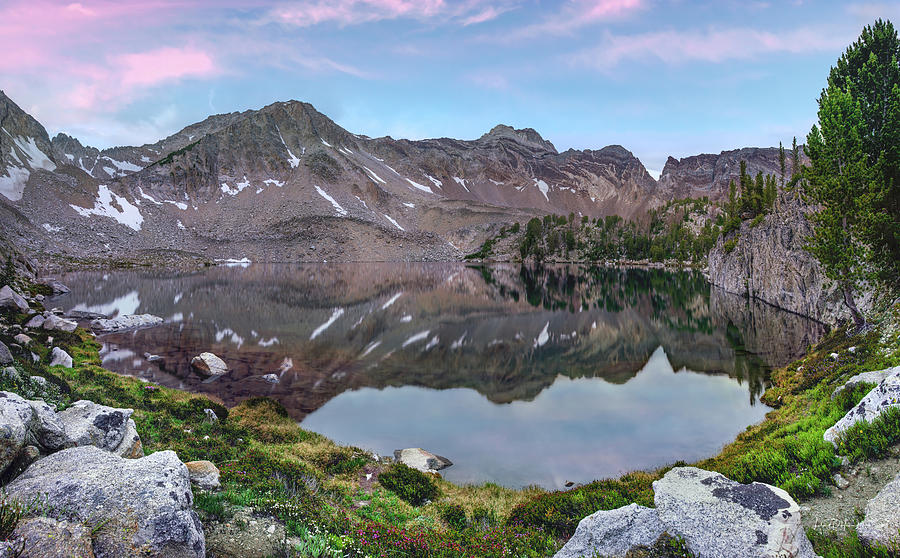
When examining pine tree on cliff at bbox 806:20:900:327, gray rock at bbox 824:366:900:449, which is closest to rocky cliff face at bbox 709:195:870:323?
pine tree on cliff at bbox 806:20:900:327

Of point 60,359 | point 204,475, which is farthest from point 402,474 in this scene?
point 60,359

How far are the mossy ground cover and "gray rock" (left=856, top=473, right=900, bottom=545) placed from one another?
280mm

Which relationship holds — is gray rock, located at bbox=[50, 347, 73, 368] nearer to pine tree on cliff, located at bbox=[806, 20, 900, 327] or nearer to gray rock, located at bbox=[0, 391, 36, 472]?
gray rock, located at bbox=[0, 391, 36, 472]

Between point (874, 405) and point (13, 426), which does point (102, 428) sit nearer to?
point (13, 426)

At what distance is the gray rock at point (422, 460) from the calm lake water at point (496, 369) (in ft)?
2.12

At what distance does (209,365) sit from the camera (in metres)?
30.4

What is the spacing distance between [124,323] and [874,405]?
54881 mm

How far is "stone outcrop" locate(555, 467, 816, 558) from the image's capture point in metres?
6.80

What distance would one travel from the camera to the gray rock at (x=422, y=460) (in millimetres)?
17841

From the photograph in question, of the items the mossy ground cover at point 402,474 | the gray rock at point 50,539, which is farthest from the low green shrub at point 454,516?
the gray rock at point 50,539

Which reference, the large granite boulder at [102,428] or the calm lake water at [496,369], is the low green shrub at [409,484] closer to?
the calm lake water at [496,369]

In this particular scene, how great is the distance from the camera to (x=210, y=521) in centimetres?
815

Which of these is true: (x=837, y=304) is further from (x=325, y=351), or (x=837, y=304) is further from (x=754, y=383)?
(x=325, y=351)

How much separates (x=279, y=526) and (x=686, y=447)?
59.3 feet
